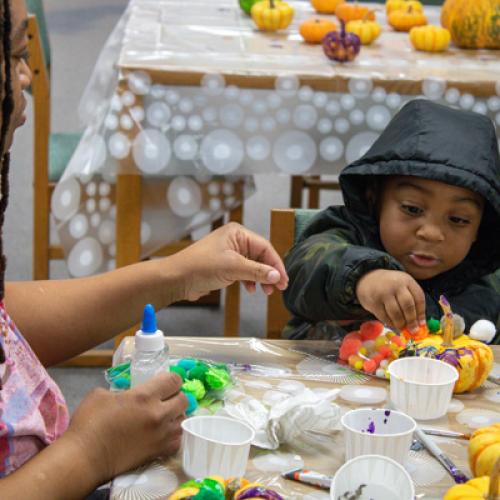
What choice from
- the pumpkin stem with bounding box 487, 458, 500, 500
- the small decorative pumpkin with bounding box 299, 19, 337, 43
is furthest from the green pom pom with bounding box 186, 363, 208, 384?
the small decorative pumpkin with bounding box 299, 19, 337, 43

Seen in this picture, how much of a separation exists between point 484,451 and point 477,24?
207 centimetres

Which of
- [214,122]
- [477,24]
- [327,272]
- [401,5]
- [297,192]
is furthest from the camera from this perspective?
[297,192]

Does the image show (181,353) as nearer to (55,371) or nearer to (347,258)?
(347,258)

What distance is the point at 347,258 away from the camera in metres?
1.43

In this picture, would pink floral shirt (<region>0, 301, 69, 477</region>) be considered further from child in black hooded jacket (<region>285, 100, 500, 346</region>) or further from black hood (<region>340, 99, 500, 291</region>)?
black hood (<region>340, 99, 500, 291</region>)

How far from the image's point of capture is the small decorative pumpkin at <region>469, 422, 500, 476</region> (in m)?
0.89

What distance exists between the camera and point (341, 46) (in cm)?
239

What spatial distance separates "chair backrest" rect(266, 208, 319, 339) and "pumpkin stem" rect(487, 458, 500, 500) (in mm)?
881

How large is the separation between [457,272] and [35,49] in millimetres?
1645

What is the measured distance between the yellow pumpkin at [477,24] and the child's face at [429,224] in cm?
126

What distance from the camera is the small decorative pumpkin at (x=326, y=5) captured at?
10.3 ft

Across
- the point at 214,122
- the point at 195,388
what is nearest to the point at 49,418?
the point at 195,388

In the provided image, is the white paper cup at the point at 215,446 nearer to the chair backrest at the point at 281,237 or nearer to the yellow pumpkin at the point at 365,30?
the chair backrest at the point at 281,237

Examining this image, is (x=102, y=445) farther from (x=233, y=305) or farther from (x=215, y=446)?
(x=233, y=305)
